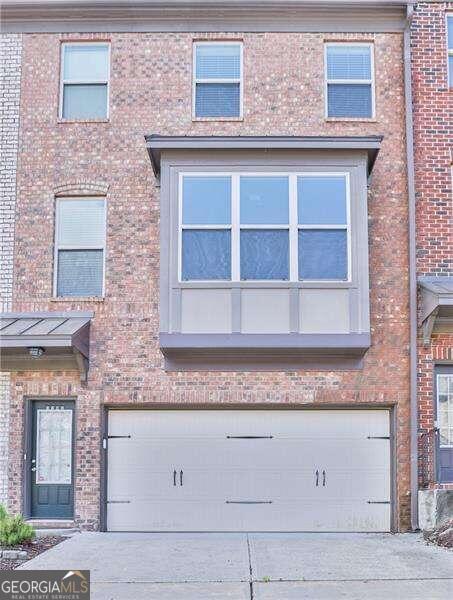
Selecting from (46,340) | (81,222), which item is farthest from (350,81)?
(46,340)

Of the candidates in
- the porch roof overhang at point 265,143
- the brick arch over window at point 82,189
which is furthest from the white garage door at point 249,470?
the porch roof overhang at point 265,143

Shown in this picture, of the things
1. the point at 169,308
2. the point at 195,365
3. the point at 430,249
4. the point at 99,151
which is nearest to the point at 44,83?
the point at 99,151

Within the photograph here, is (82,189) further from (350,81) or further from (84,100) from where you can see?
(350,81)

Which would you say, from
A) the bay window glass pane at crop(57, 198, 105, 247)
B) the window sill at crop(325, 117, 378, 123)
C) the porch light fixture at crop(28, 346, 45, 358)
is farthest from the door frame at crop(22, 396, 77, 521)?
the window sill at crop(325, 117, 378, 123)

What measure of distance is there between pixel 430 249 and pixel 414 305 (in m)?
1.04

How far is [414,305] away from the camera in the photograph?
39.1 feet

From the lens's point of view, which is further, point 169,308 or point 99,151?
point 99,151

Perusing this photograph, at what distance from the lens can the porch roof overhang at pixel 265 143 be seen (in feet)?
38.1

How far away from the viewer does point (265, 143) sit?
11.7 meters

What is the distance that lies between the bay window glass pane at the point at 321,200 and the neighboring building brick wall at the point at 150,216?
0.83 metres

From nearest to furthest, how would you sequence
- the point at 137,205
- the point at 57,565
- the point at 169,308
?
the point at 57,565, the point at 169,308, the point at 137,205

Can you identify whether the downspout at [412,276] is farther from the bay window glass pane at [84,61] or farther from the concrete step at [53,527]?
the concrete step at [53,527]

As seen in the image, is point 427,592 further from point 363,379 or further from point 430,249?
point 430,249

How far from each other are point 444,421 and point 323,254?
3449 millimetres
